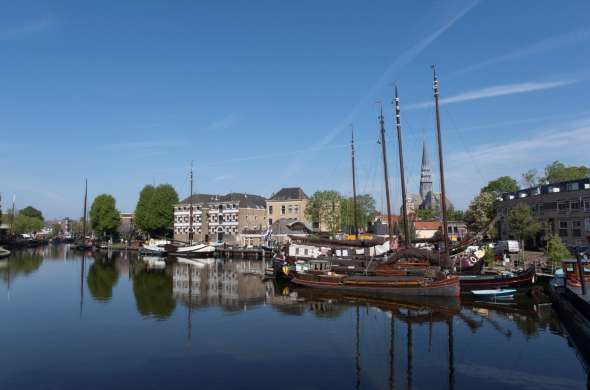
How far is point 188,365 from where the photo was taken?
861 inches

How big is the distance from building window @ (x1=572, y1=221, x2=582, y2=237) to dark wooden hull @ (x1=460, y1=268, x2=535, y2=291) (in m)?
30.4

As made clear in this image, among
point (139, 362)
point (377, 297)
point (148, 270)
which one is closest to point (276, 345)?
point (139, 362)

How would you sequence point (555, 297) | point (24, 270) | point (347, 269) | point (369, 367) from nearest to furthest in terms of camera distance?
point (369, 367) < point (555, 297) < point (347, 269) < point (24, 270)

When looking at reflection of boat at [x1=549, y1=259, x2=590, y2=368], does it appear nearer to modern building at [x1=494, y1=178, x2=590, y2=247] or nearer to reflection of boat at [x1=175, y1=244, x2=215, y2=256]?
modern building at [x1=494, y1=178, x2=590, y2=247]

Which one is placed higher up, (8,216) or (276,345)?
(8,216)

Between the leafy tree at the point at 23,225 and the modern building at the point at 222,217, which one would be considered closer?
the modern building at the point at 222,217

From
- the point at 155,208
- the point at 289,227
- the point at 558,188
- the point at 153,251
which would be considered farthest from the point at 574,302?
the point at 155,208

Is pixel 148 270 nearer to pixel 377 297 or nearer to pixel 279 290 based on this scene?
pixel 279 290

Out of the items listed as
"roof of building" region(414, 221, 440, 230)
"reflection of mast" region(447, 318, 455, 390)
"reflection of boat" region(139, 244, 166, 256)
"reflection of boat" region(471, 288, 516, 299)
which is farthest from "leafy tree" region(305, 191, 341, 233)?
"reflection of mast" region(447, 318, 455, 390)

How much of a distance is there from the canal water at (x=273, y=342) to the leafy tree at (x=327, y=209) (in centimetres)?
5912

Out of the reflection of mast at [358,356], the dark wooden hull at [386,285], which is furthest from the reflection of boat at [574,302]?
the reflection of mast at [358,356]

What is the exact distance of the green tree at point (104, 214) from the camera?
12800 cm

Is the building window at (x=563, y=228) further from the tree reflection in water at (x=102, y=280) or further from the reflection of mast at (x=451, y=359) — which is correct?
the tree reflection in water at (x=102, y=280)

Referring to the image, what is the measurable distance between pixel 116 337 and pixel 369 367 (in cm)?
1503
